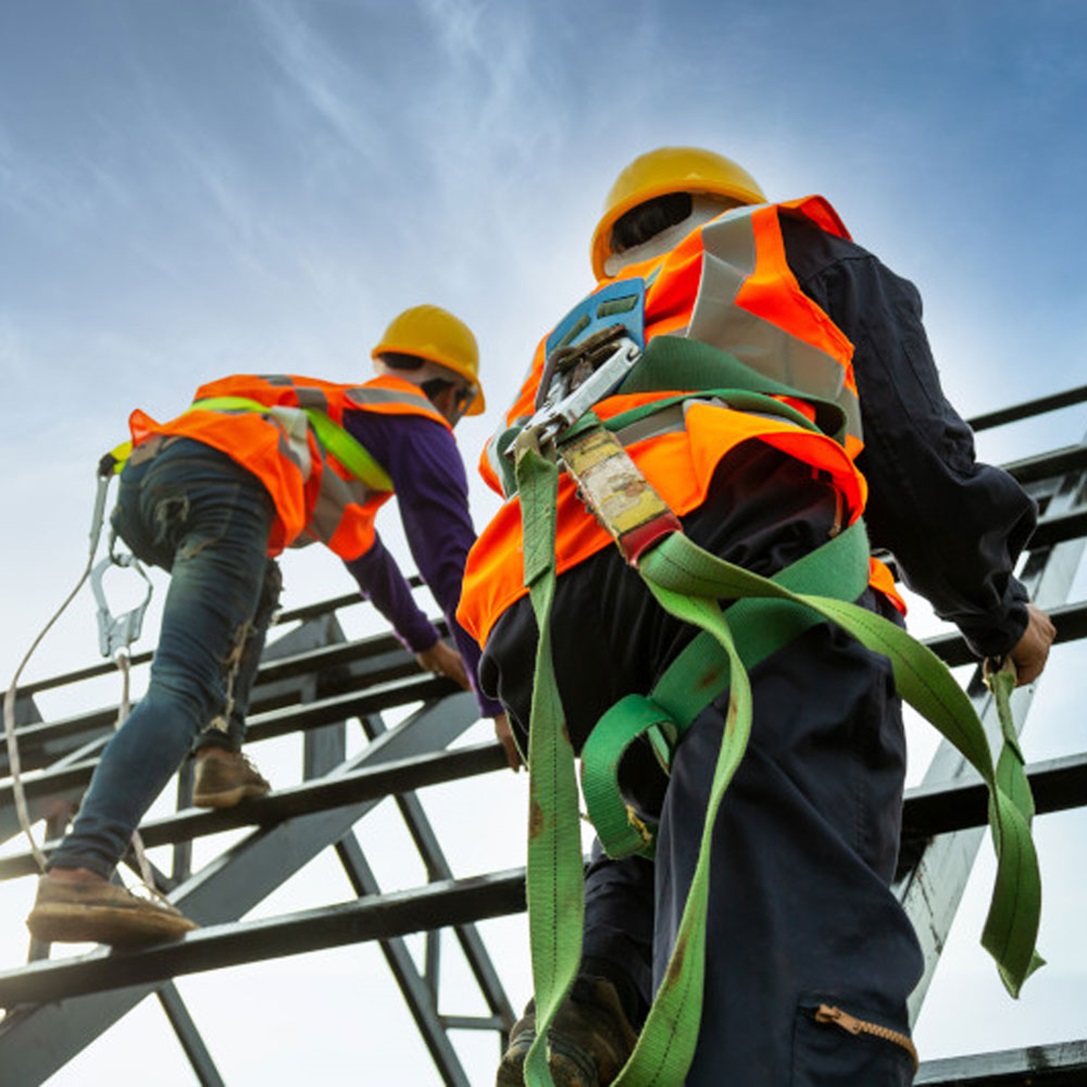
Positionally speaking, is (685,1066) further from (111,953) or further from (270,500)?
(270,500)

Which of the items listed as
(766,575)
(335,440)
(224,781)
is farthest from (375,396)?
(766,575)

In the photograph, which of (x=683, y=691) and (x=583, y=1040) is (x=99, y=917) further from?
(x=683, y=691)

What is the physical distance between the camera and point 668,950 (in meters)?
1.35

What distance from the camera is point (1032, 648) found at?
1.93 m

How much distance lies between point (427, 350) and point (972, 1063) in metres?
3.06

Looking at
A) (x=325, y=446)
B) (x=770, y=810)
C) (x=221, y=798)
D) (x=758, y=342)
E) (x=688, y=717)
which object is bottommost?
(x=770, y=810)

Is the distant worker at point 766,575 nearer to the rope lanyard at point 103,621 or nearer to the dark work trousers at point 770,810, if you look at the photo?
the dark work trousers at point 770,810

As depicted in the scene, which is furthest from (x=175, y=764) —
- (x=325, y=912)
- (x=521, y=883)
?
(x=521, y=883)

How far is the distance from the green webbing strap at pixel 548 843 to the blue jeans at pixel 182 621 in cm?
169

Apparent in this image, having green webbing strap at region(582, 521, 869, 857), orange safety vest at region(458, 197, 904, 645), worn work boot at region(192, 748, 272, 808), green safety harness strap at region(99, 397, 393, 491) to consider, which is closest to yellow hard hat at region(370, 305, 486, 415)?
green safety harness strap at region(99, 397, 393, 491)

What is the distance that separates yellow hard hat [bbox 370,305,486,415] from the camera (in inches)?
173

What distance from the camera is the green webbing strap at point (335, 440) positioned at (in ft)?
11.8

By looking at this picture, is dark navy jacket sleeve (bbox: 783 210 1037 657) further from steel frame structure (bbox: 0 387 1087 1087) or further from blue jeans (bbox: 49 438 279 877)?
blue jeans (bbox: 49 438 279 877)

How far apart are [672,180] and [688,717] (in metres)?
1.01
